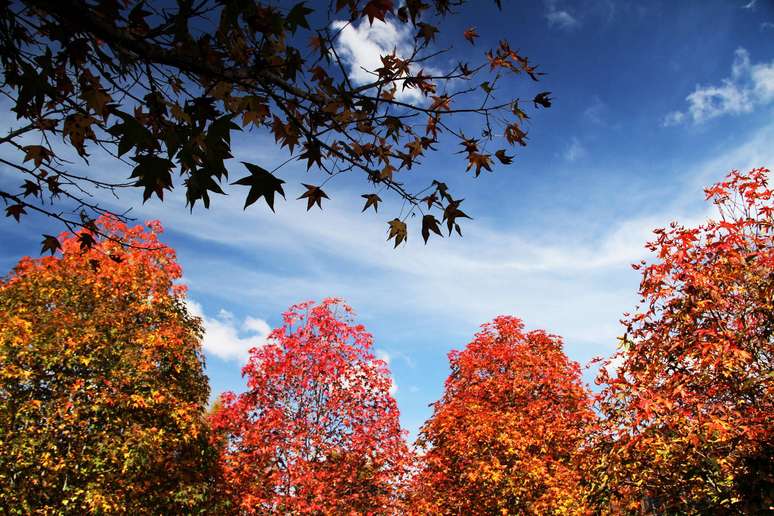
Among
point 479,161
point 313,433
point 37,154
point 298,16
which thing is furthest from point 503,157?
point 313,433

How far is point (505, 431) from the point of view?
563 inches

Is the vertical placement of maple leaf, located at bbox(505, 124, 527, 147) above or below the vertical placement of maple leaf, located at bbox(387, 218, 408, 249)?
above

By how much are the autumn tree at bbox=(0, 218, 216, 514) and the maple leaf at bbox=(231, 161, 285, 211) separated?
10.2m

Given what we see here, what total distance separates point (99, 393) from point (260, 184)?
485 inches

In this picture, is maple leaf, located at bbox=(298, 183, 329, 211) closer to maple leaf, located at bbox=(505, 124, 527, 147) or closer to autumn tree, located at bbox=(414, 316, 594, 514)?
maple leaf, located at bbox=(505, 124, 527, 147)

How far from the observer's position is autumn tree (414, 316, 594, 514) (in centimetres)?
1357

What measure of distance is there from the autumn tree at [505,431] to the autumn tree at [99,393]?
7269 millimetres

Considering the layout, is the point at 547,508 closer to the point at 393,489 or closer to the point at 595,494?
the point at 393,489

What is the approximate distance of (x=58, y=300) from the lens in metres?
13.2

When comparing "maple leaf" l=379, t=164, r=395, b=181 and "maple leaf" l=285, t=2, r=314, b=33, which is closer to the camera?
"maple leaf" l=285, t=2, r=314, b=33

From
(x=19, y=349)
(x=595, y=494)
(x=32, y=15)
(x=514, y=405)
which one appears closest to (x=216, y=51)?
(x=32, y=15)

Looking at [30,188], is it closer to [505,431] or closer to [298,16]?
[298,16]

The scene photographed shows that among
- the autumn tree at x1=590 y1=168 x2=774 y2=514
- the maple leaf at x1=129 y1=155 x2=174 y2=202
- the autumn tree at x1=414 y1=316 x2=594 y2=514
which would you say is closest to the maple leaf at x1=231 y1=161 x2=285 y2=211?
the maple leaf at x1=129 y1=155 x2=174 y2=202

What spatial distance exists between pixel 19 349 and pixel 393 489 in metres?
10.3
